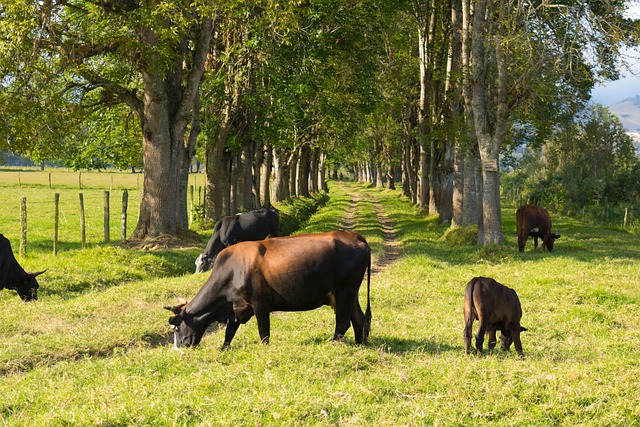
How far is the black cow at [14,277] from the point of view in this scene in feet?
49.6

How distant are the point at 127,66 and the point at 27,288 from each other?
1008cm

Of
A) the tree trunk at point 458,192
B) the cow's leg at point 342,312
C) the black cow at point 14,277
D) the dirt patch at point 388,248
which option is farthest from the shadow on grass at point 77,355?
the tree trunk at point 458,192

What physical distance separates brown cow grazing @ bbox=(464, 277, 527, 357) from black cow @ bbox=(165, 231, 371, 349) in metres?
1.62

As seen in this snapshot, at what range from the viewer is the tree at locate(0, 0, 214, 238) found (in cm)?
1983

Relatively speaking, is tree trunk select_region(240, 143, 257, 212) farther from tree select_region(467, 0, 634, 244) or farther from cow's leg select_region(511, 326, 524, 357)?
cow's leg select_region(511, 326, 524, 357)

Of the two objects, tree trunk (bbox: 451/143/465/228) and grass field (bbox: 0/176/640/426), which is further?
tree trunk (bbox: 451/143/465/228)

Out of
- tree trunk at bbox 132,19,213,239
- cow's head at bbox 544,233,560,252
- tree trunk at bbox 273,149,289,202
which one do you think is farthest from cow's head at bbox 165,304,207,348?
tree trunk at bbox 273,149,289,202

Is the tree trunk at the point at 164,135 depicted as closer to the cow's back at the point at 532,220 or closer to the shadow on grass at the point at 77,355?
the shadow on grass at the point at 77,355

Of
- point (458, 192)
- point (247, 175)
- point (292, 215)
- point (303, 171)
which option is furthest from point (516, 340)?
point (303, 171)

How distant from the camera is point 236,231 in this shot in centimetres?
2194

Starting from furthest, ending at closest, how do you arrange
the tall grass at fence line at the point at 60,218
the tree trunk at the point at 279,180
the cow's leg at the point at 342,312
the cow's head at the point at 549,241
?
the tree trunk at the point at 279,180 → the tall grass at fence line at the point at 60,218 → the cow's head at the point at 549,241 → the cow's leg at the point at 342,312

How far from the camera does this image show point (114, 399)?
25.5 ft

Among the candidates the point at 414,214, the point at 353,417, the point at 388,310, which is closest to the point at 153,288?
the point at 388,310

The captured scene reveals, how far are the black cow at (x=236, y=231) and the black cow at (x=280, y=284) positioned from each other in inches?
351
